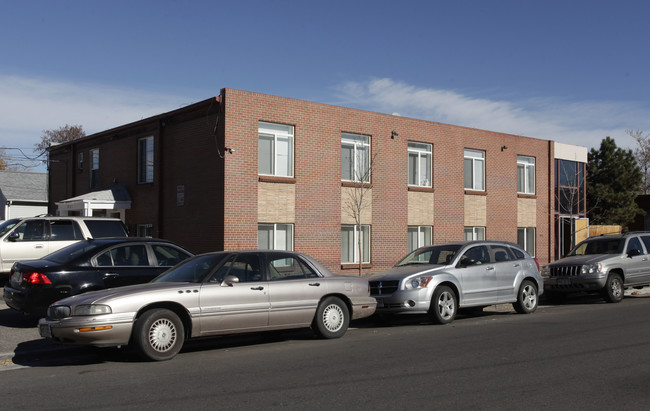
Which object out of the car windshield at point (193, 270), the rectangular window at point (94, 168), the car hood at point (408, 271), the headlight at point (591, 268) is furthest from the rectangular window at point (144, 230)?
the headlight at point (591, 268)

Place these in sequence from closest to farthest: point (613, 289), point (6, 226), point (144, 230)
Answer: point (6, 226), point (613, 289), point (144, 230)

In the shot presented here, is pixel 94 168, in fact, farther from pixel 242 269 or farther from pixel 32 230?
pixel 242 269

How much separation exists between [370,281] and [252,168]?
830 centimetres

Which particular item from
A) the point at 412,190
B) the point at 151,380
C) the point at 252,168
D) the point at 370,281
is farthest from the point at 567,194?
the point at 151,380

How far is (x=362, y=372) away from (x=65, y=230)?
10.1 m

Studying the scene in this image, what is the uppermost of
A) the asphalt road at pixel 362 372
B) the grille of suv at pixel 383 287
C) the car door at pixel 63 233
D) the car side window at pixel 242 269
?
the car door at pixel 63 233

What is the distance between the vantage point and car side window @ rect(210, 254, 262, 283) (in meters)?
9.46

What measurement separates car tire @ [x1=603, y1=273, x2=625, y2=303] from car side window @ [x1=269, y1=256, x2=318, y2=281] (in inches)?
358

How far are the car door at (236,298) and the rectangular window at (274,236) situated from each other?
10290 millimetres

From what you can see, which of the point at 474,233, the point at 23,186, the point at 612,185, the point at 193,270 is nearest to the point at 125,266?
the point at 193,270

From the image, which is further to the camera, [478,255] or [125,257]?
[478,255]

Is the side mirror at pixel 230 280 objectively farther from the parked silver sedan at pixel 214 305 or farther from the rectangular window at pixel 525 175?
the rectangular window at pixel 525 175

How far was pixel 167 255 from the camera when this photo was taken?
470 inches

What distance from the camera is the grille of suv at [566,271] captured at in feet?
53.2
